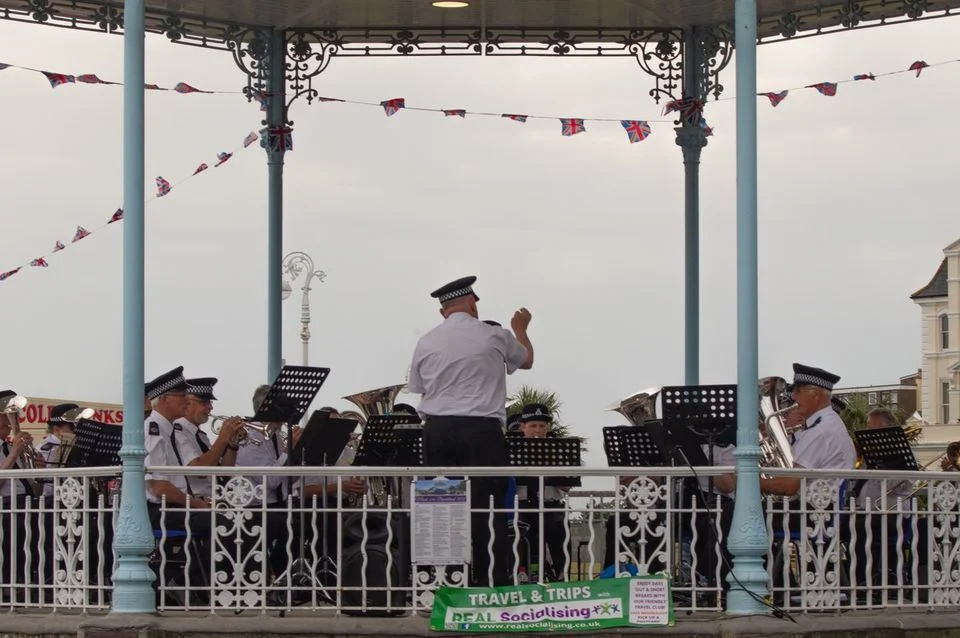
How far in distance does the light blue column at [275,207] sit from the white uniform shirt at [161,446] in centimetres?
415

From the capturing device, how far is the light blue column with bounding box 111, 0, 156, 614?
10625mm

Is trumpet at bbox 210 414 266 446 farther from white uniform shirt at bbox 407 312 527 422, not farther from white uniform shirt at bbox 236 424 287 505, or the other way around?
white uniform shirt at bbox 407 312 527 422

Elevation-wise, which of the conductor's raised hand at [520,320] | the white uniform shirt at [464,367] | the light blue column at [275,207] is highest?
the light blue column at [275,207]

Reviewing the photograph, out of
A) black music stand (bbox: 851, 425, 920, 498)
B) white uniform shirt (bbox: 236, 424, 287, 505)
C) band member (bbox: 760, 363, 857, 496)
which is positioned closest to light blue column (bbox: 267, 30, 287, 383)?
white uniform shirt (bbox: 236, 424, 287, 505)

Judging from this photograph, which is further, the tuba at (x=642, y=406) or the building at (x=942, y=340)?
the building at (x=942, y=340)

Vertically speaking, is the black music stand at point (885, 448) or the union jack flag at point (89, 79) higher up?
the union jack flag at point (89, 79)

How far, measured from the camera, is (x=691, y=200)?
16312 millimetres

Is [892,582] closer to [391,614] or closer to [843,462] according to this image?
[843,462]

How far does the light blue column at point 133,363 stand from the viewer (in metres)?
10.6

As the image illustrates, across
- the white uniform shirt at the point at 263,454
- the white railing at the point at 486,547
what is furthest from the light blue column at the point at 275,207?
the white railing at the point at 486,547

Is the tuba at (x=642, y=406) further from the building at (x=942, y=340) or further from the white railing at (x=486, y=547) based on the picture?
the building at (x=942, y=340)

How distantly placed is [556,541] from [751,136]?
3.97 m

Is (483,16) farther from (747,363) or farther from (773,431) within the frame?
(747,363)

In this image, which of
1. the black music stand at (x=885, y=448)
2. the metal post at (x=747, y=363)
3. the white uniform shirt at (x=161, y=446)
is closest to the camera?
the metal post at (x=747, y=363)
